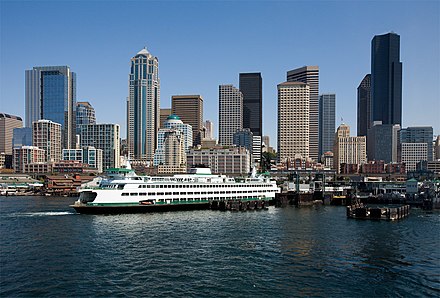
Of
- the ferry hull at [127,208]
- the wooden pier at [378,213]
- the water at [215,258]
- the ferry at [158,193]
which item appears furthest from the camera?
the ferry at [158,193]

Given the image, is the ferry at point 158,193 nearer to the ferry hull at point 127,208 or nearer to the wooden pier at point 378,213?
the ferry hull at point 127,208

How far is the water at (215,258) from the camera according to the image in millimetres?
36125

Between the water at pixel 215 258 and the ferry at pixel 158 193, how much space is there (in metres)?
8.73

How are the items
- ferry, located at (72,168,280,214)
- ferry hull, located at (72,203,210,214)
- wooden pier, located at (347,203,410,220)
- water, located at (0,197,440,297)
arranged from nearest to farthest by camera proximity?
water, located at (0,197,440,297), wooden pier, located at (347,203,410,220), ferry hull, located at (72,203,210,214), ferry, located at (72,168,280,214)

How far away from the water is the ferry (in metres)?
8.73

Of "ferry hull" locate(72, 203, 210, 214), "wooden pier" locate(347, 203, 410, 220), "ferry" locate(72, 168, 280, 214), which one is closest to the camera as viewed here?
"wooden pier" locate(347, 203, 410, 220)

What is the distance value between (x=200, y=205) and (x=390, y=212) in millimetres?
43872

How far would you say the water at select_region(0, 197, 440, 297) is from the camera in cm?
3612

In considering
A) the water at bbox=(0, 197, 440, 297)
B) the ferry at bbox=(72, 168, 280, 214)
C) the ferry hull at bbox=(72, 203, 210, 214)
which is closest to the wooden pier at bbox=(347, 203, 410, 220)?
the water at bbox=(0, 197, 440, 297)

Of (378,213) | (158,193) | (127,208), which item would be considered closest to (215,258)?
(127,208)

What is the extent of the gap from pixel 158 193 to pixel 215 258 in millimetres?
46972

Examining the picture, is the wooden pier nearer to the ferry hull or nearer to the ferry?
the ferry

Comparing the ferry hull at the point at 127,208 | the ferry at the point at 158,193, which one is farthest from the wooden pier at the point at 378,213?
the ferry hull at the point at 127,208

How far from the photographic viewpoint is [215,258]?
46.0m
